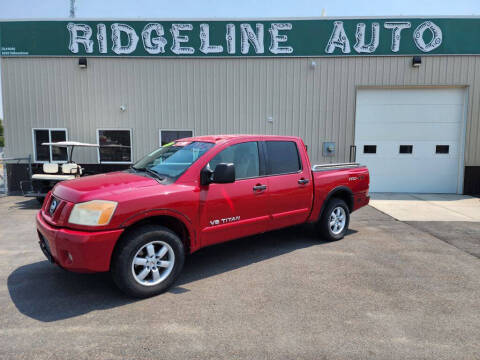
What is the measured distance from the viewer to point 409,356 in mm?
2584

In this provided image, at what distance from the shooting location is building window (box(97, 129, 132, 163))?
1123cm

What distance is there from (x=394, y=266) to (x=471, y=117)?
30.3 ft

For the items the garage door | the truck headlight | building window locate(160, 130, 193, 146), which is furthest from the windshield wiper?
the garage door

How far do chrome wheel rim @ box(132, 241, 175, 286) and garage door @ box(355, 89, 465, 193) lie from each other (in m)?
9.31

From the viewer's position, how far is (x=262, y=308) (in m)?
3.35

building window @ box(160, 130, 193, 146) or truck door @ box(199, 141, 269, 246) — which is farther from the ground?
building window @ box(160, 130, 193, 146)

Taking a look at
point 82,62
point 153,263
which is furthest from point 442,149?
point 82,62

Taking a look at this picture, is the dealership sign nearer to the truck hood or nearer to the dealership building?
the dealership building

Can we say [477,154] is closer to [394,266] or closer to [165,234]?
[394,266]

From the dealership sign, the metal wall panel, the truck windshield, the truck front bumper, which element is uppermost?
the dealership sign

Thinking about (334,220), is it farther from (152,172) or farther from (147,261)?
(147,261)

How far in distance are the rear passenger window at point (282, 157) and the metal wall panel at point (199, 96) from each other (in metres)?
6.07

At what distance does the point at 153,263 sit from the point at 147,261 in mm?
75

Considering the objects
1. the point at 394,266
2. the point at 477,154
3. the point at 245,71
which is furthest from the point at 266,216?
the point at 477,154
